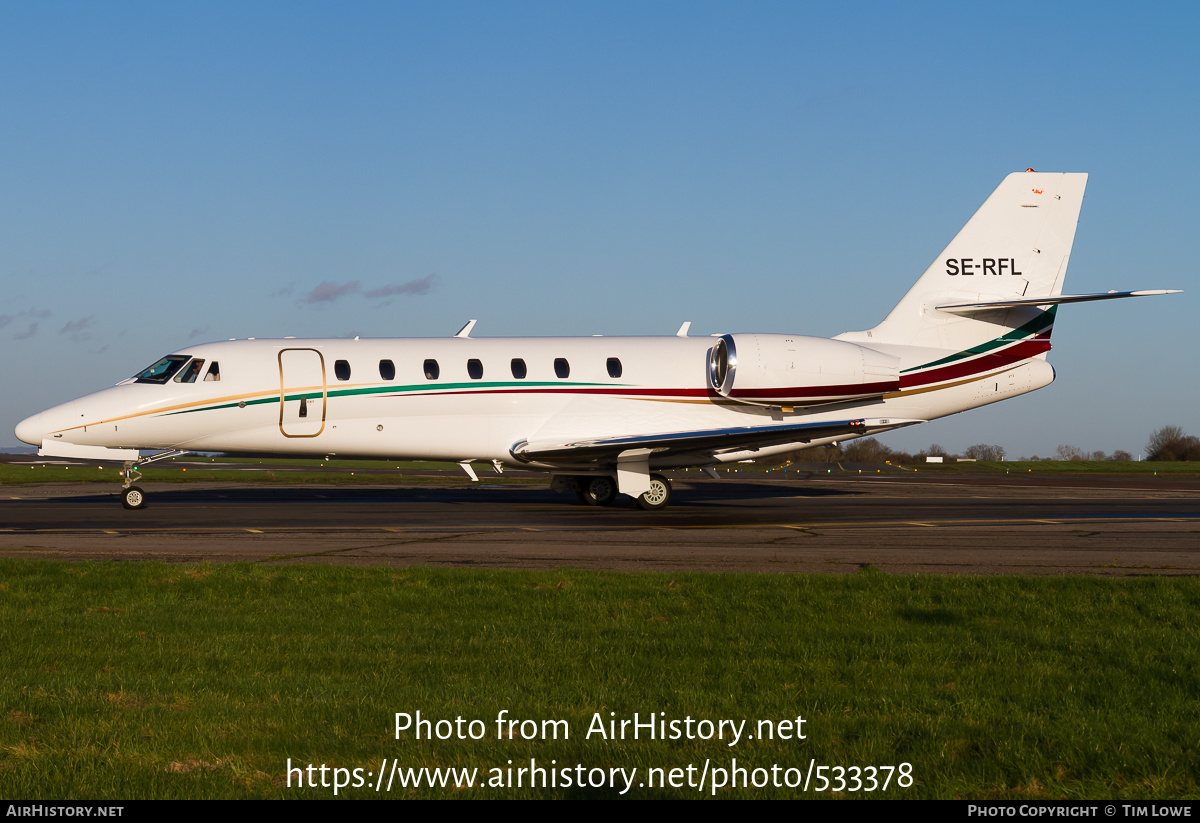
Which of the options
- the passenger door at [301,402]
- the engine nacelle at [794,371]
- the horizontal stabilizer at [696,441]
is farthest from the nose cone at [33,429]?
the engine nacelle at [794,371]

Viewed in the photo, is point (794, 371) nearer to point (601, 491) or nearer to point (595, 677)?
point (601, 491)

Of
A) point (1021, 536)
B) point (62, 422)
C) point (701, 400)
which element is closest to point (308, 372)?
point (62, 422)

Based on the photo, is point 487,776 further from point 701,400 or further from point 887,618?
point 701,400

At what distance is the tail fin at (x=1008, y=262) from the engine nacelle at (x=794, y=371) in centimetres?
181

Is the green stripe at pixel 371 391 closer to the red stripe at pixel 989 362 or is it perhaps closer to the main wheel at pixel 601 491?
the main wheel at pixel 601 491

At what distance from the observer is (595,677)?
6594 millimetres

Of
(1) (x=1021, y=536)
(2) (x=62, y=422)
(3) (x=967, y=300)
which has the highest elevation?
(3) (x=967, y=300)

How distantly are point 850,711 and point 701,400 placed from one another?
1765 cm

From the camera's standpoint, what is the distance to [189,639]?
25.7 ft

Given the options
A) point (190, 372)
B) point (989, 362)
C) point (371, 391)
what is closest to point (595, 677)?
point (371, 391)

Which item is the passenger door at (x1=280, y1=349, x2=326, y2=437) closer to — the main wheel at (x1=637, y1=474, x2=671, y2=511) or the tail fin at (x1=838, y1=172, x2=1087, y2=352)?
the main wheel at (x1=637, y1=474, x2=671, y2=511)

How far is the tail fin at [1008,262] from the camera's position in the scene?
24297 millimetres

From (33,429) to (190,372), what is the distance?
3.36 meters

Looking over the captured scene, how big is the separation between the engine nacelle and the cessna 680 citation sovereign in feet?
0.11
